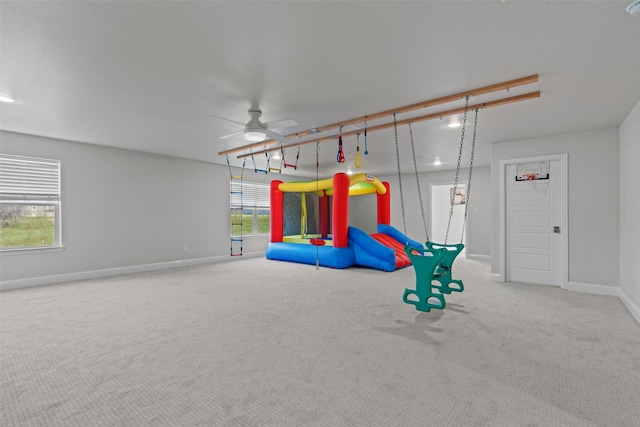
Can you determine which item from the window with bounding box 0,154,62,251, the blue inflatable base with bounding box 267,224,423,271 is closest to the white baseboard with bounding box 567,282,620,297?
the blue inflatable base with bounding box 267,224,423,271

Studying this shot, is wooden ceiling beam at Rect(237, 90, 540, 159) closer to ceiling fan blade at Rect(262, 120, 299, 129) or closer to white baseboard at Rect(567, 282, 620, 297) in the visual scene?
ceiling fan blade at Rect(262, 120, 299, 129)

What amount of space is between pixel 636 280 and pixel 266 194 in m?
7.85

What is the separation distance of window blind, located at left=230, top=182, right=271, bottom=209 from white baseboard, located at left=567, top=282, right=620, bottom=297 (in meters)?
7.16

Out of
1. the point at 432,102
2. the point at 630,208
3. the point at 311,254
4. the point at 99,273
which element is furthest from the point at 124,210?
the point at 630,208

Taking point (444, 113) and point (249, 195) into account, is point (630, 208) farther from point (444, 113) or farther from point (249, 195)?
point (249, 195)

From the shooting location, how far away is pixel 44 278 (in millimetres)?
5164

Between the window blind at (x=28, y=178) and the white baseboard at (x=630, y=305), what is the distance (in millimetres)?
8422

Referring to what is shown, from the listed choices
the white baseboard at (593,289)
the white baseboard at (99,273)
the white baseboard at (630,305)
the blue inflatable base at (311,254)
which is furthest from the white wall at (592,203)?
the white baseboard at (99,273)

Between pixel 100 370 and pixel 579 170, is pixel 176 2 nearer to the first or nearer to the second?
pixel 100 370

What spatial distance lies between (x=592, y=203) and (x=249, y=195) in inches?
291

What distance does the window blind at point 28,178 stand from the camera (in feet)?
16.0

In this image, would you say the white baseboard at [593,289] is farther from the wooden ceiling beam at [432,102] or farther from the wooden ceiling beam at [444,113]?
the wooden ceiling beam at [432,102]

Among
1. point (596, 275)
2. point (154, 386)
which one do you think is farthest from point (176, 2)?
point (596, 275)

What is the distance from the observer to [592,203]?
469 centimetres
